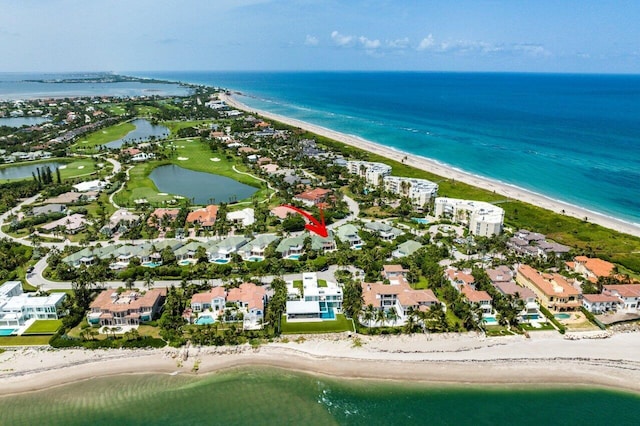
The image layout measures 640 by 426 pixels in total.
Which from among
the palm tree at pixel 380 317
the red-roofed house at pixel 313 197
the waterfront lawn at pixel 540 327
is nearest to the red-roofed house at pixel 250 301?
the palm tree at pixel 380 317

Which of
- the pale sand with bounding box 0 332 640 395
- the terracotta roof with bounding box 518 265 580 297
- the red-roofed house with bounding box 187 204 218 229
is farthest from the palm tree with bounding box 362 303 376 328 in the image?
the red-roofed house with bounding box 187 204 218 229

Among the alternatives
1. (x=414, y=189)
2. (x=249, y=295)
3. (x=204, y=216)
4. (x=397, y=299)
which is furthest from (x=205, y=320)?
(x=414, y=189)

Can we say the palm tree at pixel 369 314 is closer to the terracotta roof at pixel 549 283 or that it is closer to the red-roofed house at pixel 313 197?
the terracotta roof at pixel 549 283

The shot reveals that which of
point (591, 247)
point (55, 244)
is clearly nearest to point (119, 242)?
point (55, 244)

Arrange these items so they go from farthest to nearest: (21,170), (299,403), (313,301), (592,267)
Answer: (21,170) → (592,267) → (313,301) → (299,403)

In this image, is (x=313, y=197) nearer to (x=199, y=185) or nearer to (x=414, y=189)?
(x=414, y=189)

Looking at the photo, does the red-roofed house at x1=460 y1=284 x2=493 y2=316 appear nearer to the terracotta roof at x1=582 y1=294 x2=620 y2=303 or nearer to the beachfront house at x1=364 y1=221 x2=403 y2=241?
the terracotta roof at x1=582 y1=294 x2=620 y2=303
